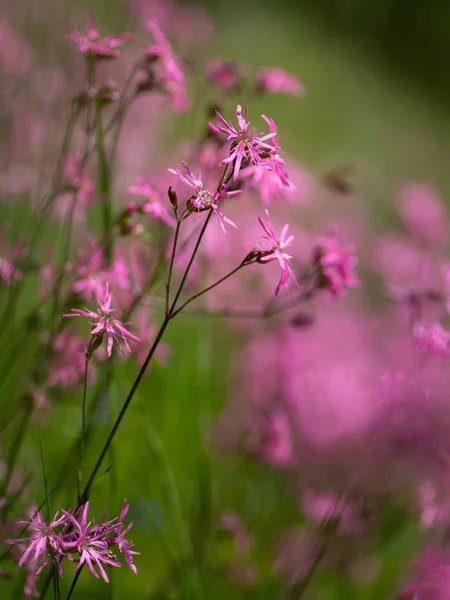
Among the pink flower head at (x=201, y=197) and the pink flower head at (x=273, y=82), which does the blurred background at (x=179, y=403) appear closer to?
the pink flower head at (x=273, y=82)

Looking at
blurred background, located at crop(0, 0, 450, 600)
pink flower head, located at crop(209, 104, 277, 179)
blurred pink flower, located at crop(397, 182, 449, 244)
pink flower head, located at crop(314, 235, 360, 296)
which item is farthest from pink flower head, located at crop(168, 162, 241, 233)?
blurred pink flower, located at crop(397, 182, 449, 244)

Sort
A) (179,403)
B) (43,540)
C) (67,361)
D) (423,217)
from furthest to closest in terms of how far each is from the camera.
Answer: (423,217) → (179,403) → (67,361) → (43,540)

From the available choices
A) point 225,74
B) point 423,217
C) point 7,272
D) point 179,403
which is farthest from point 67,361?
point 423,217

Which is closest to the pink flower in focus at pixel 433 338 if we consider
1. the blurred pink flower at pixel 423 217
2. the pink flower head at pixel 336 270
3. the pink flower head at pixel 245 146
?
the pink flower head at pixel 336 270

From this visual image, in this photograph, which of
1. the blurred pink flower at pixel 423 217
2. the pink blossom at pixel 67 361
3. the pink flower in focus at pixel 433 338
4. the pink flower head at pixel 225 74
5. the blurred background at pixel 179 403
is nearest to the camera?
the pink flower in focus at pixel 433 338

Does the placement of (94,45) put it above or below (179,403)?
above

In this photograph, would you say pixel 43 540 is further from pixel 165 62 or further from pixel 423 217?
pixel 423 217

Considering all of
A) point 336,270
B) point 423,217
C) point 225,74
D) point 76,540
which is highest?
point 225,74
